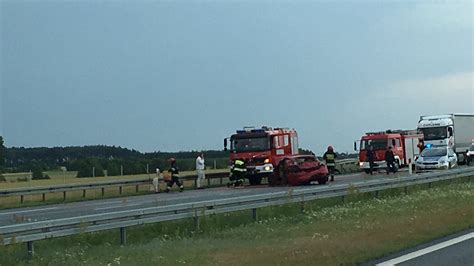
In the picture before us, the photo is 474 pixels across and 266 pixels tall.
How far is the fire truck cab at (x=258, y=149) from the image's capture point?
39250mm

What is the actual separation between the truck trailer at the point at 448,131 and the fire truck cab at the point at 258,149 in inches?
735

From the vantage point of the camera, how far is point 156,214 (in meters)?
16.3

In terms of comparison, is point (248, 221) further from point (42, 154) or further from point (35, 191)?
point (42, 154)

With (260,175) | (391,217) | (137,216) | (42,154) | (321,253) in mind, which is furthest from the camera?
(42,154)

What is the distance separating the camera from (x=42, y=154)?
73312 mm

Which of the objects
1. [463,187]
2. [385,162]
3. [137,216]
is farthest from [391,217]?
[385,162]

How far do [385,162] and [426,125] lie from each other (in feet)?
33.0

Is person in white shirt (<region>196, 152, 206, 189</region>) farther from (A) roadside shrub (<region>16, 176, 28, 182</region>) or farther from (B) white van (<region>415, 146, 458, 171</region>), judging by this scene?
(A) roadside shrub (<region>16, 176, 28, 182</region>)

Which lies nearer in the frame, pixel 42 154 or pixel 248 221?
pixel 248 221

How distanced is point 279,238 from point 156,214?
9.31 feet

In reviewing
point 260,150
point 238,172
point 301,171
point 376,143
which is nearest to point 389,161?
point 376,143

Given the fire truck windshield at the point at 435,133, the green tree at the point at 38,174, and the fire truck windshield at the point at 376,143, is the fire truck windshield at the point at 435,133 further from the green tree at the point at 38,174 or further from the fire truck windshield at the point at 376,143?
the green tree at the point at 38,174

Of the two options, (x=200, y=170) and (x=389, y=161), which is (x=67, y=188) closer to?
(x=200, y=170)

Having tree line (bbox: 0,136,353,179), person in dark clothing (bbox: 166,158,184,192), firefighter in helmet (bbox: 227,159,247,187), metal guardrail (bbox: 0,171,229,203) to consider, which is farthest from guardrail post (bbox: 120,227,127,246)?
tree line (bbox: 0,136,353,179)
